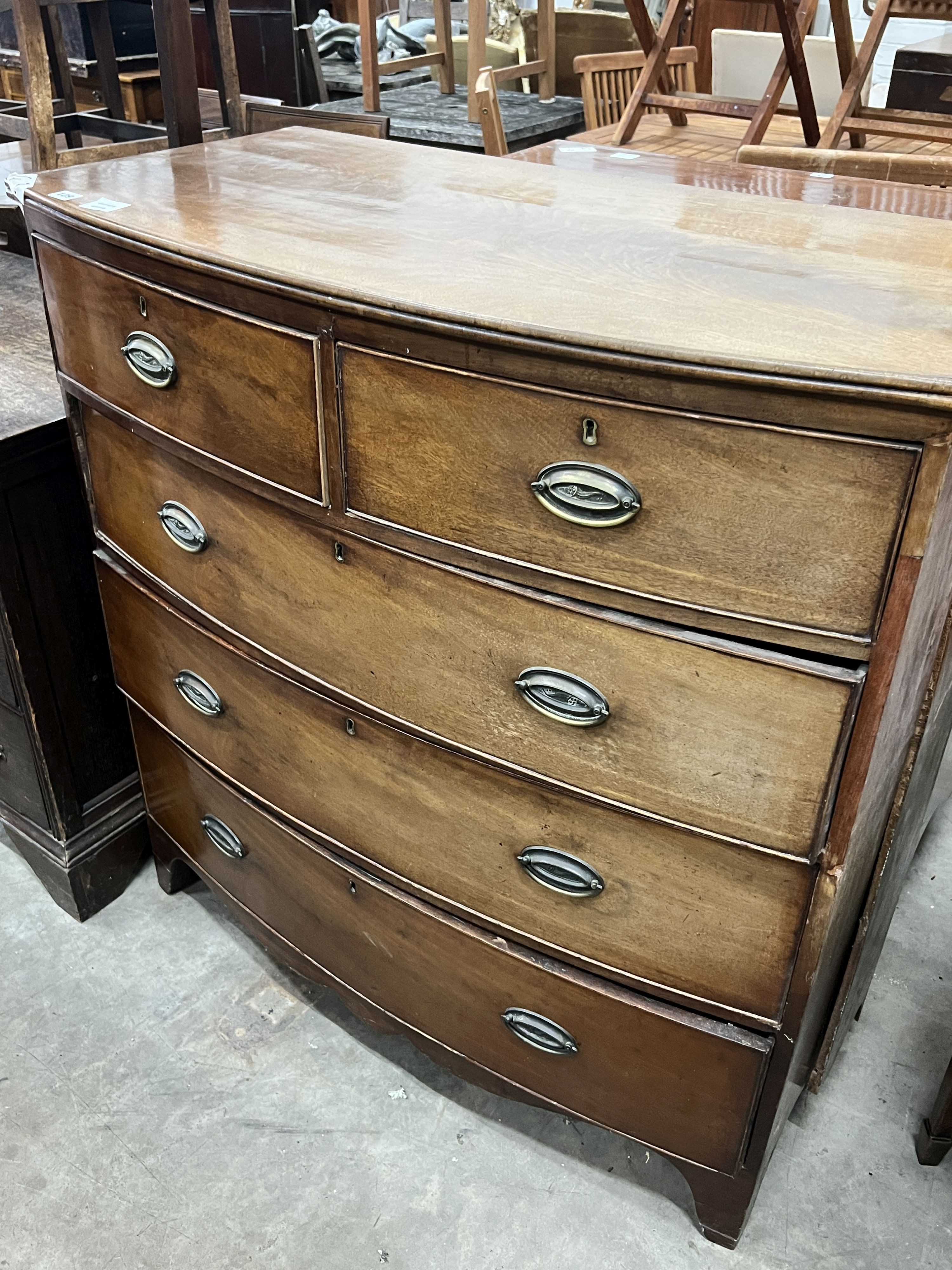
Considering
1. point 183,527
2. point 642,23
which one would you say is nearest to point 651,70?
point 642,23

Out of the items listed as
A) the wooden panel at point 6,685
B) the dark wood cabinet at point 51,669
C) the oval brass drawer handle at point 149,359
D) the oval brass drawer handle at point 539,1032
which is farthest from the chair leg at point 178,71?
the oval brass drawer handle at point 539,1032

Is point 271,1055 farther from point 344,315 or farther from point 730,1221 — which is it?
point 344,315

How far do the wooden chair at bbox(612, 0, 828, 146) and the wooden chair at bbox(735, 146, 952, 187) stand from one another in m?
1.06

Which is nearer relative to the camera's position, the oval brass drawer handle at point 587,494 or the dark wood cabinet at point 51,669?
the oval brass drawer handle at point 587,494

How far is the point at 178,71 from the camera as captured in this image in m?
1.56

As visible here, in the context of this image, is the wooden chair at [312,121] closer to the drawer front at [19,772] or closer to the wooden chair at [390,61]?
the drawer front at [19,772]

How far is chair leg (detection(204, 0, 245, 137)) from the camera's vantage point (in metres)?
1.84

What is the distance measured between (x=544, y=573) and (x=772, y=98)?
8.90 ft

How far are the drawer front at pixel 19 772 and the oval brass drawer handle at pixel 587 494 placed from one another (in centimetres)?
118

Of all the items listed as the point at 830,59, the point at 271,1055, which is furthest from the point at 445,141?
the point at 271,1055

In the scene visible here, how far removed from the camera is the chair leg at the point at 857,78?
290 centimetres

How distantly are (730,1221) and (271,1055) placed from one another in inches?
29.4

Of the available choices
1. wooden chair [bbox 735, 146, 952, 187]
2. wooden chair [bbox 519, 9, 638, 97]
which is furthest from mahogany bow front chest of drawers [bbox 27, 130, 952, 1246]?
wooden chair [bbox 519, 9, 638, 97]

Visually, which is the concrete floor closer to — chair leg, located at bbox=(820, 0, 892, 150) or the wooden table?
the wooden table
